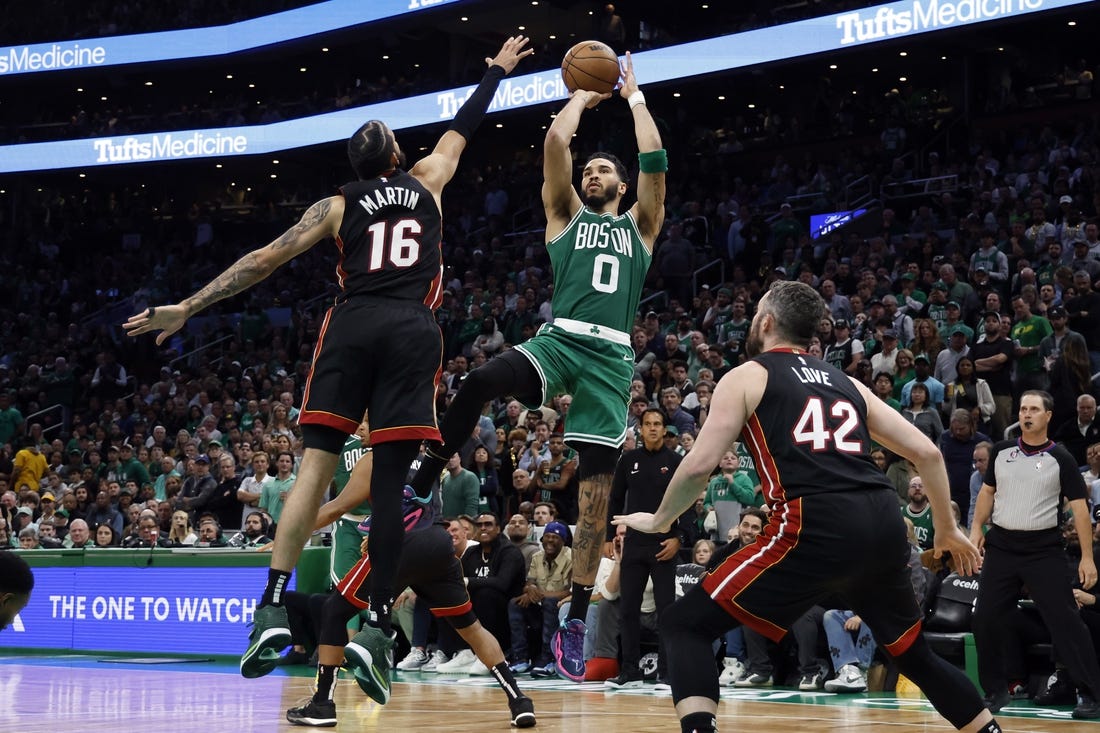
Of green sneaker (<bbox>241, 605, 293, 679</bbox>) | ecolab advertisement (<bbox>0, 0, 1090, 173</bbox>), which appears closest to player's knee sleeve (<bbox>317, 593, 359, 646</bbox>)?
green sneaker (<bbox>241, 605, 293, 679</bbox>)

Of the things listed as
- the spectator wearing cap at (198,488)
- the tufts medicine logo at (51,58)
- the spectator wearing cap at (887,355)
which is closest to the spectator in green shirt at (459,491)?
the spectator wearing cap at (198,488)

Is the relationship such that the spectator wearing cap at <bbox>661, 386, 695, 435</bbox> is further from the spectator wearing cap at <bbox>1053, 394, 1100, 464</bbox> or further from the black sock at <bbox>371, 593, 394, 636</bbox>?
the black sock at <bbox>371, 593, 394, 636</bbox>

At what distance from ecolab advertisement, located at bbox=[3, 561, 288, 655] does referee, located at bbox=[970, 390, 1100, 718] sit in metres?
6.87

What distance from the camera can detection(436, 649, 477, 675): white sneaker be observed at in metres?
12.3

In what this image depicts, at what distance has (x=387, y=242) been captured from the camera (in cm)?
619

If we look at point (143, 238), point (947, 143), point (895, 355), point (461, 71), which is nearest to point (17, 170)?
point (143, 238)

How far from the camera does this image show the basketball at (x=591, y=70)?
7.48 metres

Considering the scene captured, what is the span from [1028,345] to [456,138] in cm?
894

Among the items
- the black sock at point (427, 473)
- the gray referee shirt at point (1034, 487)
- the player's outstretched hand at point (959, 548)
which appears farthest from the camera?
the gray referee shirt at point (1034, 487)

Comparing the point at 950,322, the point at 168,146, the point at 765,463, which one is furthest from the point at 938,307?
the point at 168,146

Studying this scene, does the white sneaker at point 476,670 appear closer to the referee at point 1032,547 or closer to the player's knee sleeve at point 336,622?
the referee at point 1032,547

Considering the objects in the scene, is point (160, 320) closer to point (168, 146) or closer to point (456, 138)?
point (456, 138)

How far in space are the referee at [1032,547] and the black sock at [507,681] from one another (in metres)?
3.67

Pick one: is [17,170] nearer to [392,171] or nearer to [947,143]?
[947,143]
